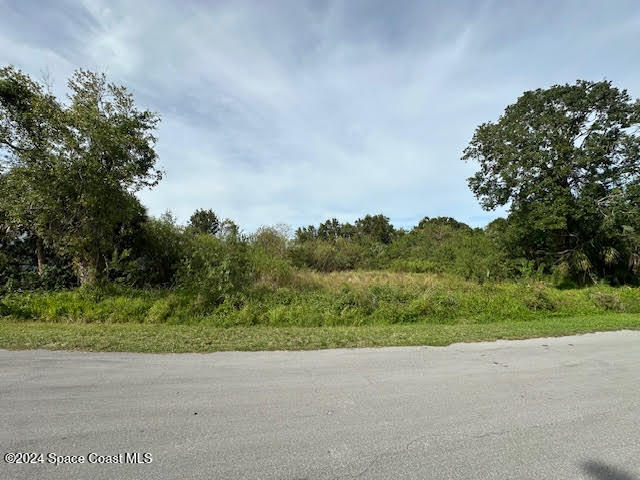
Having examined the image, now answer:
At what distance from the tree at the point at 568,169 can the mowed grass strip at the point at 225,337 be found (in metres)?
11.4

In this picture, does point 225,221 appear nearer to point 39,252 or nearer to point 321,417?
point 39,252

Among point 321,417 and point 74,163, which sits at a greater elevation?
point 74,163

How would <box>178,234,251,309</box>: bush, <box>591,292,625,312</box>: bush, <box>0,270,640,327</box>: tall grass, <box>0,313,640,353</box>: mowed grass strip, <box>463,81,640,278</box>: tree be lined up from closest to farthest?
<box>0,313,640,353</box>: mowed grass strip
<box>0,270,640,327</box>: tall grass
<box>178,234,251,309</box>: bush
<box>591,292,625,312</box>: bush
<box>463,81,640,278</box>: tree

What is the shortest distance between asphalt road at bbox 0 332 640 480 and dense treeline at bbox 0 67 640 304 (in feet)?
22.8

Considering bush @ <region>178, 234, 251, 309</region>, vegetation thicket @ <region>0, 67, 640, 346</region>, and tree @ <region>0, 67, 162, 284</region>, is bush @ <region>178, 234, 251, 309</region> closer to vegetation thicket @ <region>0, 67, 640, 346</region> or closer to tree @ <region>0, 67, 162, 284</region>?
vegetation thicket @ <region>0, 67, 640, 346</region>

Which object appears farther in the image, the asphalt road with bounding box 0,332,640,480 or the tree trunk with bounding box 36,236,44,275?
the tree trunk with bounding box 36,236,44,275

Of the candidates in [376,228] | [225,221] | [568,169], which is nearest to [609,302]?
[568,169]

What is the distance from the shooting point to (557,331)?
878 centimetres

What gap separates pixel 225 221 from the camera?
2061 centimetres

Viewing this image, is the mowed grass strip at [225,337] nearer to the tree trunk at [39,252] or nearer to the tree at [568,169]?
the tree trunk at [39,252]

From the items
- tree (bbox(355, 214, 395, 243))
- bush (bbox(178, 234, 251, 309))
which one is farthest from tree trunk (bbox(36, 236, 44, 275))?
tree (bbox(355, 214, 395, 243))

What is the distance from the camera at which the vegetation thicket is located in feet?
35.1

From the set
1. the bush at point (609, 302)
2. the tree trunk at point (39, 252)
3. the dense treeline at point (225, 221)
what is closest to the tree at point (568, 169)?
the dense treeline at point (225, 221)

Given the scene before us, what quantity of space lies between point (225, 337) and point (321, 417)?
16.2ft
